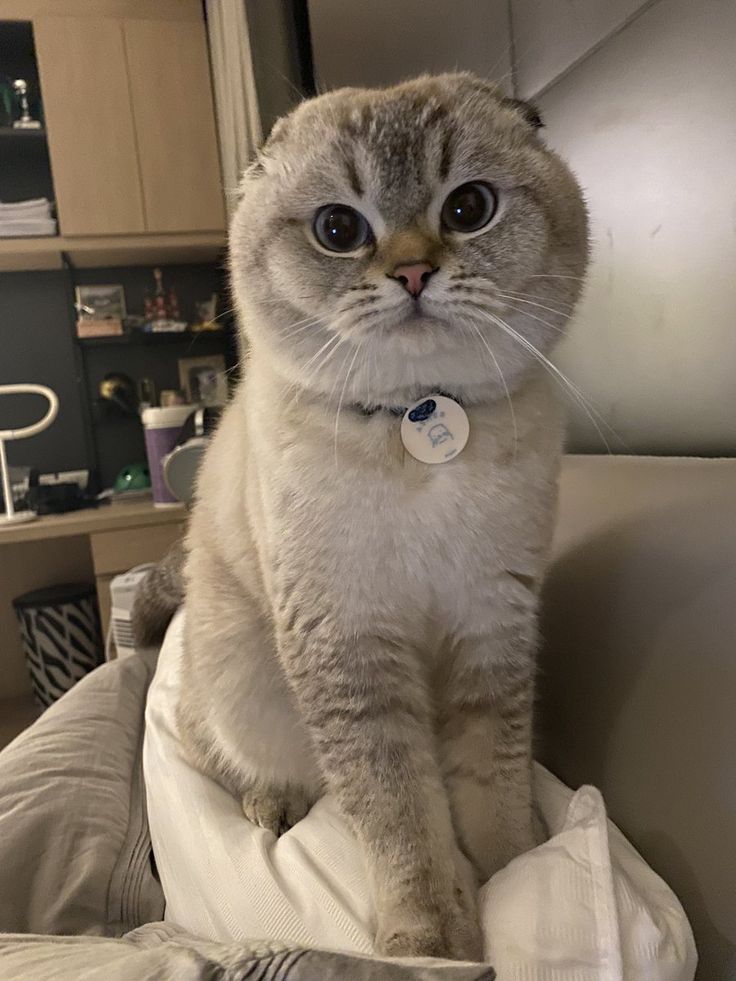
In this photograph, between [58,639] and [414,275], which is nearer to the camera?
[414,275]

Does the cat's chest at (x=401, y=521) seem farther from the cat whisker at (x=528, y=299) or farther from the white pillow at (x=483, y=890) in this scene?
the white pillow at (x=483, y=890)

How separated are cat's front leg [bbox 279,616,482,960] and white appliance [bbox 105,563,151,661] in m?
1.43

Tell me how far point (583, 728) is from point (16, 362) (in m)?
2.98

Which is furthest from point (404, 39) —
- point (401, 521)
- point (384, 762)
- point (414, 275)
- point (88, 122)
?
point (384, 762)

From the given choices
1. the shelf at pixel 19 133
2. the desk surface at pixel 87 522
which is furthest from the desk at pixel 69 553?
the shelf at pixel 19 133

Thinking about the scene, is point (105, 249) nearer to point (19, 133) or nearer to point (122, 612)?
point (19, 133)

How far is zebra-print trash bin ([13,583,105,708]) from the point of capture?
2695mm

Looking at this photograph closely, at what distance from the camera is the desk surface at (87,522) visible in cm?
254

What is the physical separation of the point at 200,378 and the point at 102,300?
0.53m

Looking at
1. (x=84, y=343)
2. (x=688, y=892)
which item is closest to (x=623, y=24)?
(x=688, y=892)

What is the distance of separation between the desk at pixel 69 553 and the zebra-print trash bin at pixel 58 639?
0.09 metres

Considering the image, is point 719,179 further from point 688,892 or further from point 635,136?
point 688,892

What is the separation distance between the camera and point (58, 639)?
2.70 m

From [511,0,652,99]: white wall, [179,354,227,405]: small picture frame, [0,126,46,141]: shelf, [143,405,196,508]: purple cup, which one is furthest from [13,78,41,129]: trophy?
[511,0,652,99]: white wall
